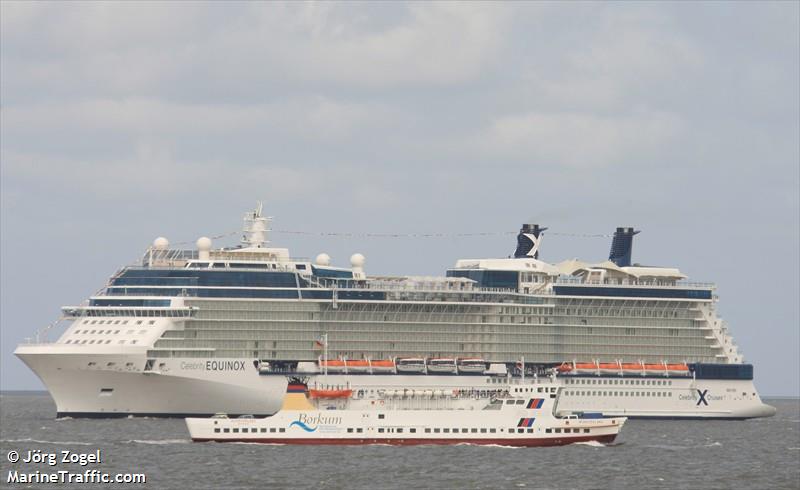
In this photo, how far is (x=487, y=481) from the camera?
266 feet

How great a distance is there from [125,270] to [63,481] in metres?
40.9

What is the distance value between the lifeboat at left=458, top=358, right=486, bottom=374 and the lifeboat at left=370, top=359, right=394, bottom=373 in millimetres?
5073

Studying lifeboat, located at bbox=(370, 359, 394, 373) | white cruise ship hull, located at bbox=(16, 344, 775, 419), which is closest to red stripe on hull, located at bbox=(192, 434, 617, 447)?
white cruise ship hull, located at bbox=(16, 344, 775, 419)

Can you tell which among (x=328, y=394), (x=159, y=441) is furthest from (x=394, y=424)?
(x=159, y=441)

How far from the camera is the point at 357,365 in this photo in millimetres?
121188

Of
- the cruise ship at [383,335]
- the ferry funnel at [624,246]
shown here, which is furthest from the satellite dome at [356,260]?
the ferry funnel at [624,246]

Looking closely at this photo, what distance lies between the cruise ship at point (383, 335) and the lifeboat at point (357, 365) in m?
0.15

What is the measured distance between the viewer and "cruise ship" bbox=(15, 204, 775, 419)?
373 feet

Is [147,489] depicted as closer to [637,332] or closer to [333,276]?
[333,276]

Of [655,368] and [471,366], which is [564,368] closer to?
[655,368]

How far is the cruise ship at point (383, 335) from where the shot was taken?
114m

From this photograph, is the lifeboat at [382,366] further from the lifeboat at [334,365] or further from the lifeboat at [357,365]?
the lifeboat at [334,365]

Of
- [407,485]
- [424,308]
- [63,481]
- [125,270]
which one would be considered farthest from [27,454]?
[424,308]

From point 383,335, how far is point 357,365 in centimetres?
340
